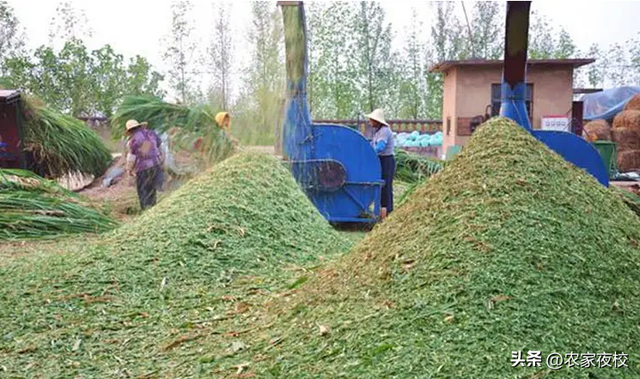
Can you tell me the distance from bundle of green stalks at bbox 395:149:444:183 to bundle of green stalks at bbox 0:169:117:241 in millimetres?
3955

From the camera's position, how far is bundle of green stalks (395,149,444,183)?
29.8 feet

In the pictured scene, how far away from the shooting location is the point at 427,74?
14641 mm

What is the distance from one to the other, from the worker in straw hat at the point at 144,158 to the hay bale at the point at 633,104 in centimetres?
1134

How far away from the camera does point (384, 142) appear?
6.98 m

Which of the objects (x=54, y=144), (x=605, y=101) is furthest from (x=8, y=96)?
(x=605, y=101)

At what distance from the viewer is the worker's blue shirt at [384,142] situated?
697 centimetres

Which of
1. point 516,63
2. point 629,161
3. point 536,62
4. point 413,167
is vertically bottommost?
point 629,161

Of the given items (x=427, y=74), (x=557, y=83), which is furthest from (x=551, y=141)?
(x=427, y=74)

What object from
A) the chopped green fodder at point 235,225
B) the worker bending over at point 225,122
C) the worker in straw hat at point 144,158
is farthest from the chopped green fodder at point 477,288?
the worker in straw hat at point 144,158

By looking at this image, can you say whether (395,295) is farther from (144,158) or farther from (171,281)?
(144,158)

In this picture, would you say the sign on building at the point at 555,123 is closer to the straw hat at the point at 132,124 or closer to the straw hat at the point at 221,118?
the straw hat at the point at 221,118

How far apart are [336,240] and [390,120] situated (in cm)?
867

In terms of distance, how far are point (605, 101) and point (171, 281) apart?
577 inches

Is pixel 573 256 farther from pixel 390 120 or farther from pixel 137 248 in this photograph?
pixel 390 120
